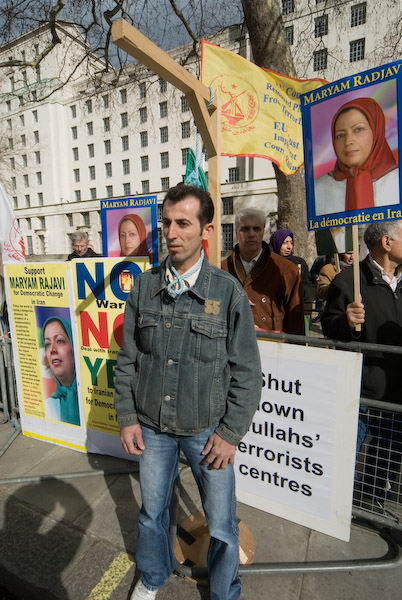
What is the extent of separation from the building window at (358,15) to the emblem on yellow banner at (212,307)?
131 ft

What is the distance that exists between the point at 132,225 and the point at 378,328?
2626 mm

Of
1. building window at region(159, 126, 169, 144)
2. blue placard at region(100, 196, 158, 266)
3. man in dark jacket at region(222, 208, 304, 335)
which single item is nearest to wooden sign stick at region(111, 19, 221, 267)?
man in dark jacket at region(222, 208, 304, 335)

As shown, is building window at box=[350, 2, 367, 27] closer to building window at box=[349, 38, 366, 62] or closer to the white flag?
building window at box=[349, 38, 366, 62]

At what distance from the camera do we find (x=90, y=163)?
5250cm

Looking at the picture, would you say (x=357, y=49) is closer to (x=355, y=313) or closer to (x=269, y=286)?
(x=269, y=286)

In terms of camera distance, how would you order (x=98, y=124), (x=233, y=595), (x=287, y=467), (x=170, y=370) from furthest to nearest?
1. (x=98, y=124)
2. (x=287, y=467)
3. (x=233, y=595)
4. (x=170, y=370)

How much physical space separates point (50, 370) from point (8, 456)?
90 cm

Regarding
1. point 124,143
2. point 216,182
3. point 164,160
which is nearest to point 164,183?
point 164,160

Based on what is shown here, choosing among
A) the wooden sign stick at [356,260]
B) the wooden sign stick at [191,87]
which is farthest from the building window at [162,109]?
the wooden sign stick at [356,260]

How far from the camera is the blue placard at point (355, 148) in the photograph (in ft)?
6.41

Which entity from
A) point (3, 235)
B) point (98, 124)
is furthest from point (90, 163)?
point (3, 235)

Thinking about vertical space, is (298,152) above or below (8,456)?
above

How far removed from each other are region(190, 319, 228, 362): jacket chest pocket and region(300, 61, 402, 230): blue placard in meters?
1.05

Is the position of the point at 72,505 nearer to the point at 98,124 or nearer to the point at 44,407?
the point at 44,407
